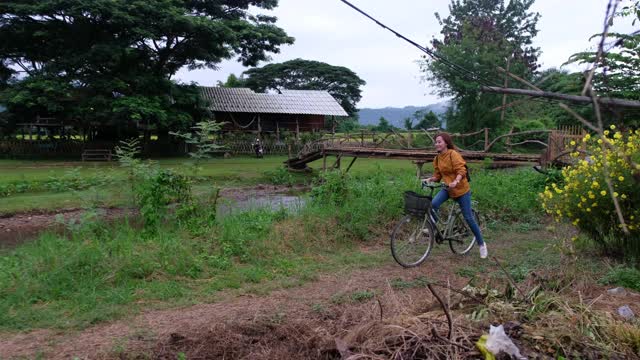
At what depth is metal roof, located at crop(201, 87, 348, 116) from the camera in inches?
1449

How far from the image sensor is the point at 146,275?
6.44m

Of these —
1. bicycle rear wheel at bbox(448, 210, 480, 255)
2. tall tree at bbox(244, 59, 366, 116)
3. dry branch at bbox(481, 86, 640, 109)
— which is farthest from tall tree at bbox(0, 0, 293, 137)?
tall tree at bbox(244, 59, 366, 116)

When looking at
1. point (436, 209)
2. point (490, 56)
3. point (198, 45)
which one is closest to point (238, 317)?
point (436, 209)

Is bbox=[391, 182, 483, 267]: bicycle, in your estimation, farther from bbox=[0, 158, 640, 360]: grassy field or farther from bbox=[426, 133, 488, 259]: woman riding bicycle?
bbox=[0, 158, 640, 360]: grassy field

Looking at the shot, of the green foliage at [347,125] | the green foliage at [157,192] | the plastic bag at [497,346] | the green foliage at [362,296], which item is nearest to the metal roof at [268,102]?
the green foliage at [347,125]

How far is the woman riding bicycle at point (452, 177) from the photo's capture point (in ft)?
23.3

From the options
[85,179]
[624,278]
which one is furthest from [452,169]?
[85,179]

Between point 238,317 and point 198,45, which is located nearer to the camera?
point 238,317

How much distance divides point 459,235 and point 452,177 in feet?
3.43

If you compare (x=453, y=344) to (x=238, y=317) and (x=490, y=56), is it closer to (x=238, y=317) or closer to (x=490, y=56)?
(x=238, y=317)

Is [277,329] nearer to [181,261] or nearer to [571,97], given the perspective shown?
[181,261]

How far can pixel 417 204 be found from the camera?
7113mm

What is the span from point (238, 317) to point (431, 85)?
117 feet

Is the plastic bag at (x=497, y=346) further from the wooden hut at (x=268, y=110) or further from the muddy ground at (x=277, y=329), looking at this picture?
the wooden hut at (x=268, y=110)
